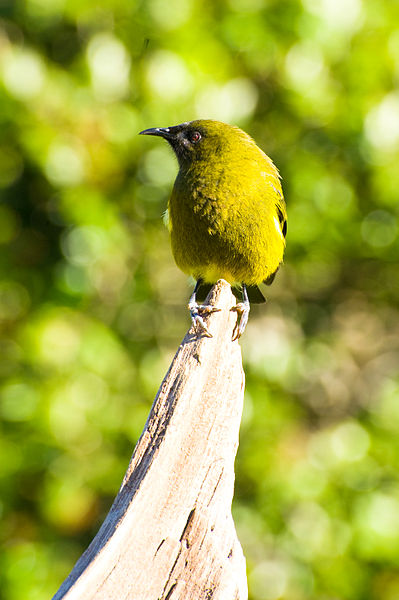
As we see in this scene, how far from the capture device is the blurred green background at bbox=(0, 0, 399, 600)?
12.7 feet

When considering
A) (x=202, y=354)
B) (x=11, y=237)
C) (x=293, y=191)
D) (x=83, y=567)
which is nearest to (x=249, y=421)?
(x=293, y=191)

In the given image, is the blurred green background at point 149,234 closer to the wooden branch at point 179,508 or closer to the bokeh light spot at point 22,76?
the bokeh light spot at point 22,76

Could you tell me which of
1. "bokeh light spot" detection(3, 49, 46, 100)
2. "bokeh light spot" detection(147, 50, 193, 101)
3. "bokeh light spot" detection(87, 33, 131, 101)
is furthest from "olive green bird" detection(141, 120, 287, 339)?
"bokeh light spot" detection(3, 49, 46, 100)

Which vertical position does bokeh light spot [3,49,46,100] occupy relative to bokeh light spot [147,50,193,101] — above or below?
below

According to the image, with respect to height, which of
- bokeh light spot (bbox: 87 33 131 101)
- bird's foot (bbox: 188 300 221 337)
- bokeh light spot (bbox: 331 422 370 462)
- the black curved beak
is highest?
bokeh light spot (bbox: 87 33 131 101)

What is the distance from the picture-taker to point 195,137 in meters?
3.71

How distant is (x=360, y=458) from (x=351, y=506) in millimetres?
264

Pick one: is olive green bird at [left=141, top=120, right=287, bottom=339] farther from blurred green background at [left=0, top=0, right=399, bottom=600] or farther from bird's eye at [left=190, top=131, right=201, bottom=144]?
blurred green background at [left=0, top=0, right=399, bottom=600]

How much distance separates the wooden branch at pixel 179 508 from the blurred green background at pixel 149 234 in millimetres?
1861

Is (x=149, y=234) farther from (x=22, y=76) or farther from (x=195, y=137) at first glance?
(x=22, y=76)

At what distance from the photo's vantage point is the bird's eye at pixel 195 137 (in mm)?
3705

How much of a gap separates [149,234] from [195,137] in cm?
83

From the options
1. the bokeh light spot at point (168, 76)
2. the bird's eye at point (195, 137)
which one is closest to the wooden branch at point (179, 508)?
the bird's eye at point (195, 137)

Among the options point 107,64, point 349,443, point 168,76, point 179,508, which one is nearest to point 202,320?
point 179,508
